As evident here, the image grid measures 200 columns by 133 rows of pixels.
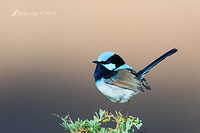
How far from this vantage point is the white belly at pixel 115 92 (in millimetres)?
1248

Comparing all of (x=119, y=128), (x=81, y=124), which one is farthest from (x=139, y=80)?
(x=81, y=124)

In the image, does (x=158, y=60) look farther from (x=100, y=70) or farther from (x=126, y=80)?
(x=100, y=70)

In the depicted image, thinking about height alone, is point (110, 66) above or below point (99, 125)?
above

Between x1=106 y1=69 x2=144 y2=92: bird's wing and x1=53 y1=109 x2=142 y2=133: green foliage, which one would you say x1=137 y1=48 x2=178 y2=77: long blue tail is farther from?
x1=53 y1=109 x2=142 y2=133: green foliage

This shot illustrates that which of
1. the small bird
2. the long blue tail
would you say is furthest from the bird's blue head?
the long blue tail

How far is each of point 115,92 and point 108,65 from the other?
0.53 ft

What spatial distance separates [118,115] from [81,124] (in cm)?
20

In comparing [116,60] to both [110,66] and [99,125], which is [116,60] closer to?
[110,66]

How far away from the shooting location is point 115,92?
127 cm

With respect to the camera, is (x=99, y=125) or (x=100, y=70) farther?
(x=100, y=70)

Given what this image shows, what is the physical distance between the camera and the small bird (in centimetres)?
125

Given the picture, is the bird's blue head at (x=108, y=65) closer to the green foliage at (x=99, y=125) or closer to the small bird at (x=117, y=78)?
the small bird at (x=117, y=78)

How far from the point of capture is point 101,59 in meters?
1.26

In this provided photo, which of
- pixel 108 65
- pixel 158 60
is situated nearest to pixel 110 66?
pixel 108 65
